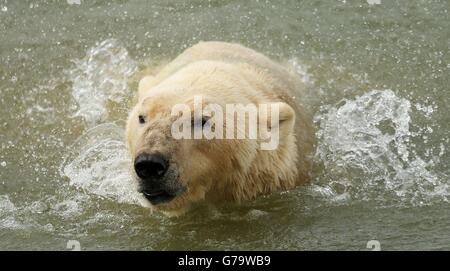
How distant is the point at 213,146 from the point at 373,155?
5.87 feet

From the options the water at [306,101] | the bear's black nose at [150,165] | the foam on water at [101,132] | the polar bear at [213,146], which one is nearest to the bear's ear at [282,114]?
the polar bear at [213,146]

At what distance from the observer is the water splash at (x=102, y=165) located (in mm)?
5605

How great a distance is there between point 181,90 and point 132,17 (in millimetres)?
4276

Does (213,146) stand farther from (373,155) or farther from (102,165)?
(373,155)

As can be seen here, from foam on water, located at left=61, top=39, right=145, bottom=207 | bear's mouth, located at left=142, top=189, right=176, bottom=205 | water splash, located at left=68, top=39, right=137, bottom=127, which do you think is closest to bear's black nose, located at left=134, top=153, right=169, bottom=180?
bear's mouth, located at left=142, top=189, right=176, bottom=205

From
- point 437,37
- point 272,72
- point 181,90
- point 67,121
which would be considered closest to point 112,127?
point 67,121

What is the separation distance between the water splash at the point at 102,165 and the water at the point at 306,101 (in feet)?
0.05

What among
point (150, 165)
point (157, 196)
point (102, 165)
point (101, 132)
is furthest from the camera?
point (101, 132)

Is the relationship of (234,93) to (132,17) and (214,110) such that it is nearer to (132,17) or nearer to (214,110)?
(214,110)

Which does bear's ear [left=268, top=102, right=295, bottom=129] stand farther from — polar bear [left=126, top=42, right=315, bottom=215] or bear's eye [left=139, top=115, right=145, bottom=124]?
bear's eye [left=139, top=115, right=145, bottom=124]

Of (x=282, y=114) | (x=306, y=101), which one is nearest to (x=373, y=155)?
(x=306, y=101)

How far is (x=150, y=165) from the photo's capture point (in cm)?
434

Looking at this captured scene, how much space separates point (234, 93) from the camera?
5.04m

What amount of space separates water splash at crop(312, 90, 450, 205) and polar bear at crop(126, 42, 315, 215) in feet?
0.83
